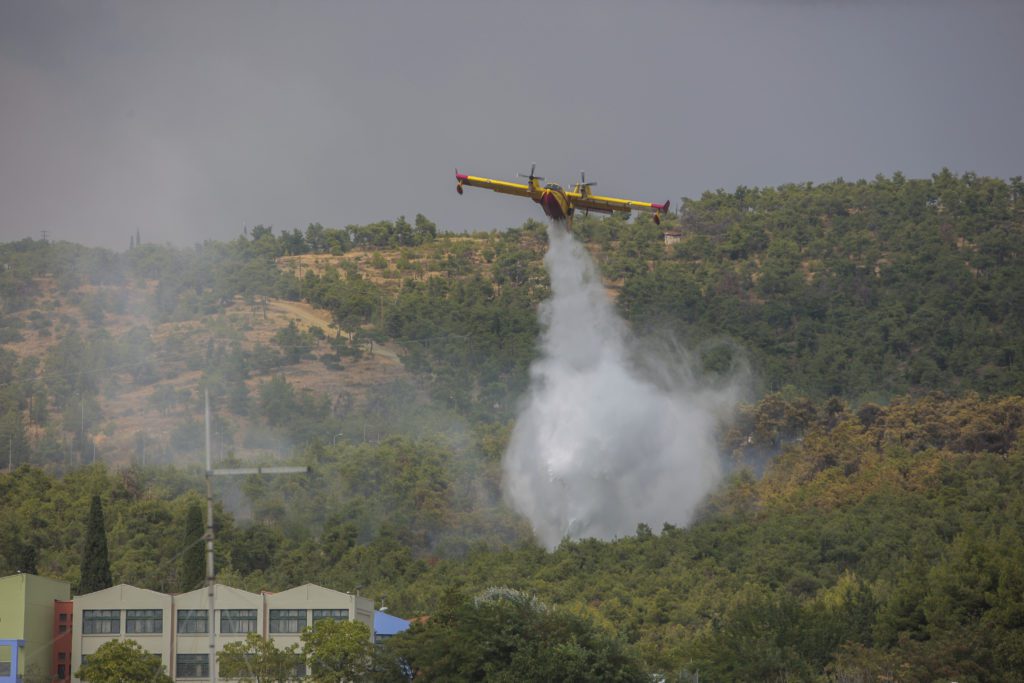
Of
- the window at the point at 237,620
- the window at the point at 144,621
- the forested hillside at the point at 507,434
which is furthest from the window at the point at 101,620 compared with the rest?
the forested hillside at the point at 507,434

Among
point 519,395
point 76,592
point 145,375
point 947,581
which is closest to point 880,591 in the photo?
point 947,581

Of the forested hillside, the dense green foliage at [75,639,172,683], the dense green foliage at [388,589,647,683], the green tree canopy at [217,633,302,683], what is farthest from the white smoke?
the dense green foliage at [75,639,172,683]

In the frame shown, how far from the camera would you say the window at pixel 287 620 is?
9375 cm

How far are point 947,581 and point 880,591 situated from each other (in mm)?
12999

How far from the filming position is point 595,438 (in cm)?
13375

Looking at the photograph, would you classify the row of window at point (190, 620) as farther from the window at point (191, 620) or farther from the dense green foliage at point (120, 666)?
the dense green foliage at point (120, 666)

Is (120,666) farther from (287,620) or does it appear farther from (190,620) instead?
(287,620)

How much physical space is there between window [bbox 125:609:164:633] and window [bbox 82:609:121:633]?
1.60ft

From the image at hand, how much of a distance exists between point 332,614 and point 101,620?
429 inches

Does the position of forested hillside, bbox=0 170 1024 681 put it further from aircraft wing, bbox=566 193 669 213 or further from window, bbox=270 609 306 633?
aircraft wing, bbox=566 193 669 213

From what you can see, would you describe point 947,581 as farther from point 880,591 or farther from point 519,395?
point 519,395

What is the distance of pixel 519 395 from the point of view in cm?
16850

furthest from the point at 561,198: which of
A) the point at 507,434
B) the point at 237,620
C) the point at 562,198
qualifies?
the point at 507,434

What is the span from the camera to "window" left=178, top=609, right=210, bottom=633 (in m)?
92.9
